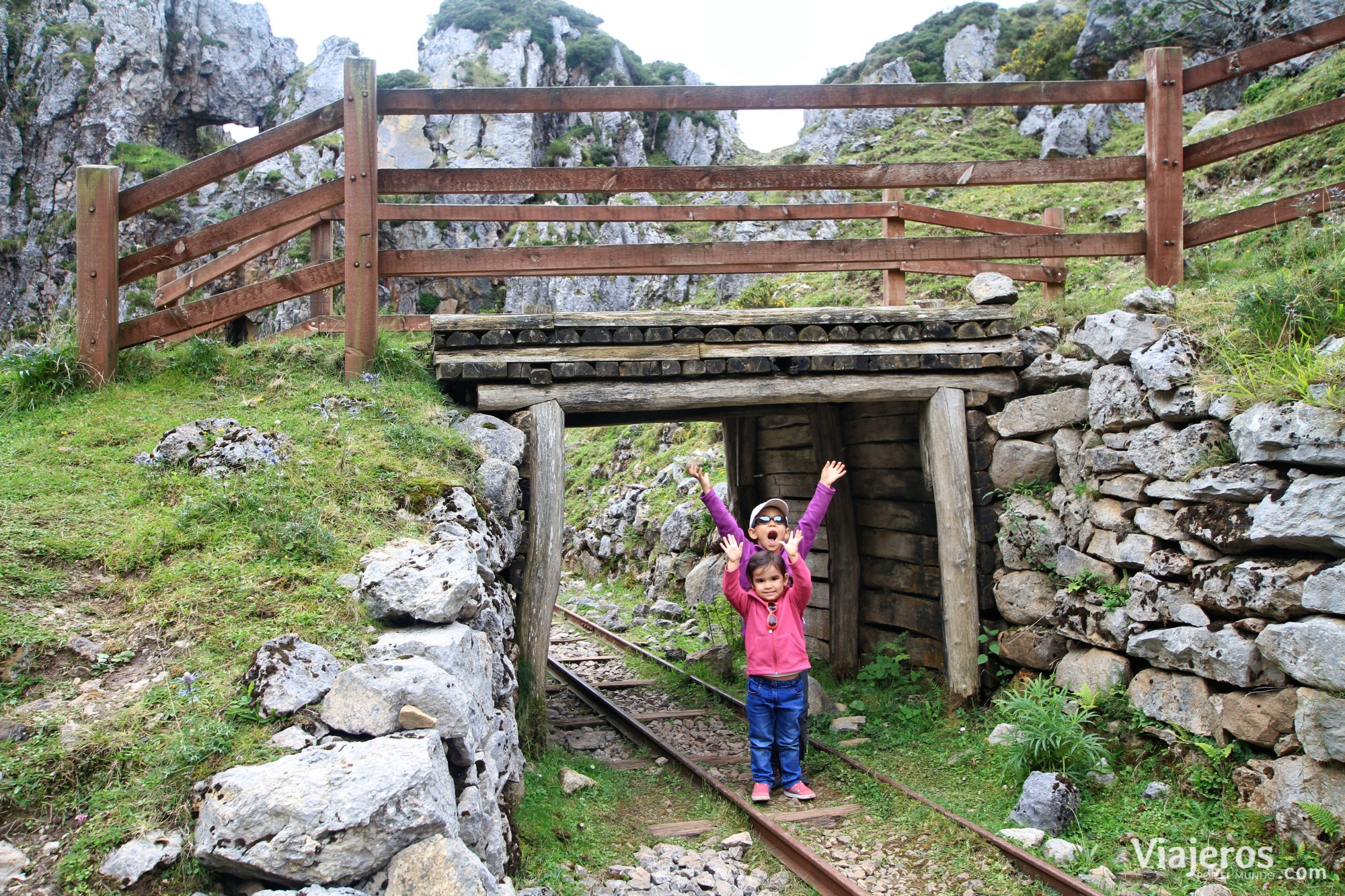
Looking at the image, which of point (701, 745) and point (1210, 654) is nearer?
point (1210, 654)

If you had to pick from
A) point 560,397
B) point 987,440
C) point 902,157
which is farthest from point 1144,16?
point 560,397

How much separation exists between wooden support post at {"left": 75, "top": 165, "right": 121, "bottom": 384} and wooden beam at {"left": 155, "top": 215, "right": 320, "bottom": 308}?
58cm

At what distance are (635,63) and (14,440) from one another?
117 ft

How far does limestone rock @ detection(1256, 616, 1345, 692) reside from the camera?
382 centimetres

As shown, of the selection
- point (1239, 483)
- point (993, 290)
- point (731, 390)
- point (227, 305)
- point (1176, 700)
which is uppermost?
point (993, 290)

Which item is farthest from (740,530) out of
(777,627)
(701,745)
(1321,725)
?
(1321,725)

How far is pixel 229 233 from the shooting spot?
5.93m

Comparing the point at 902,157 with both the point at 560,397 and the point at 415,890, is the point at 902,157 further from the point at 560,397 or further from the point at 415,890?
the point at 415,890

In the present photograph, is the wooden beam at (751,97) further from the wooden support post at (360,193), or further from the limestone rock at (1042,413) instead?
the limestone rock at (1042,413)

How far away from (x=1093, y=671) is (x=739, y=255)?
377 centimetres

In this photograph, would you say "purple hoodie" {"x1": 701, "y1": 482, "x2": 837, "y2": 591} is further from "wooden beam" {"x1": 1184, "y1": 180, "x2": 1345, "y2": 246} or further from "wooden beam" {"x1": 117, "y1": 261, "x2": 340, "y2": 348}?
"wooden beam" {"x1": 1184, "y1": 180, "x2": 1345, "y2": 246}

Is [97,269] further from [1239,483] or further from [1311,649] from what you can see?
[1311,649]

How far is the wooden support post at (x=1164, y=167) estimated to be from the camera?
616 centimetres

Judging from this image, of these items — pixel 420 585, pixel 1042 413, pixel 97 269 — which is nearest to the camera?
pixel 420 585
